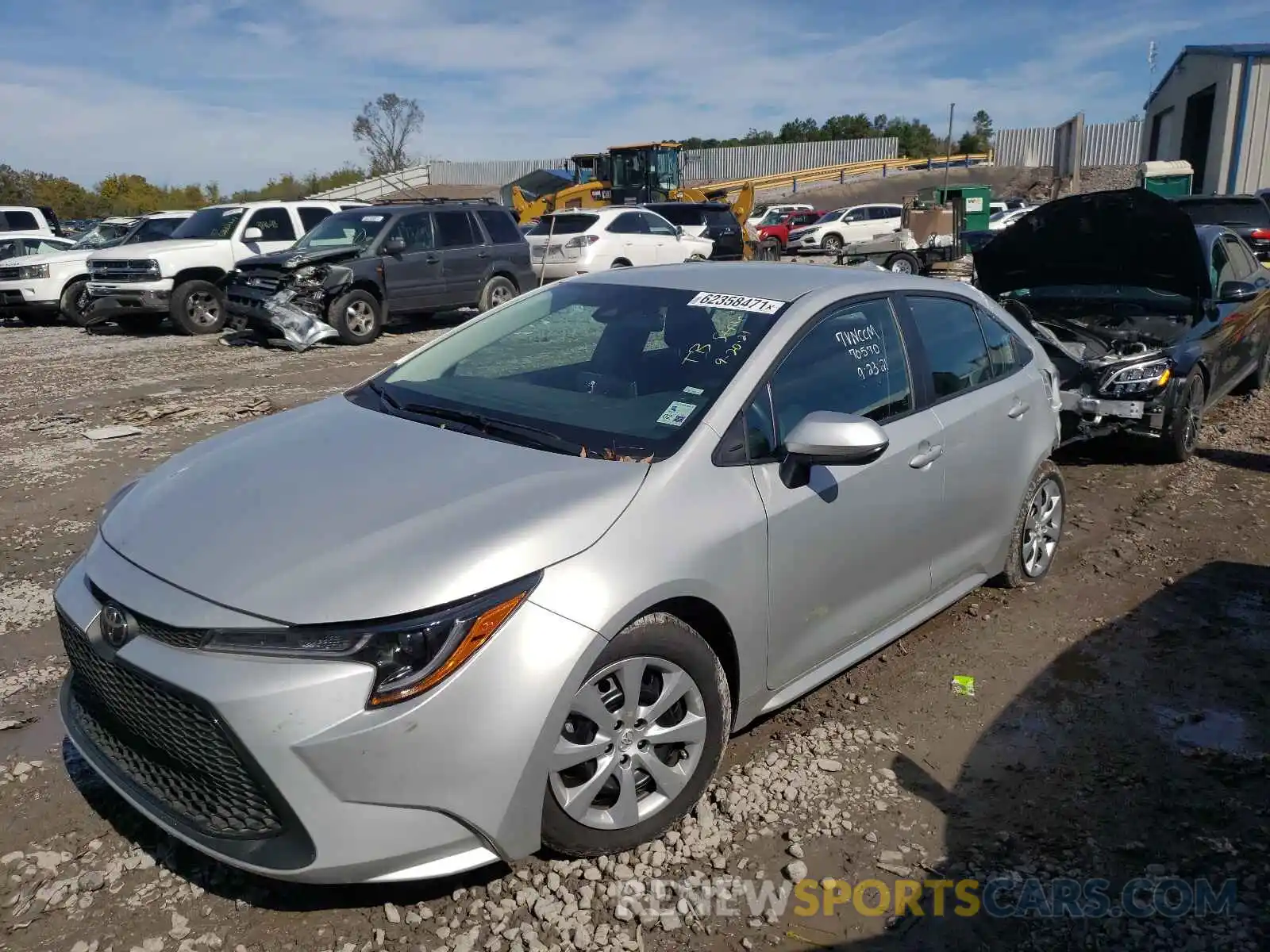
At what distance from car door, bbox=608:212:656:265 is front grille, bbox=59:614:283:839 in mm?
15938

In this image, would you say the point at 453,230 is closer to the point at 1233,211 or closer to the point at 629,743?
the point at 1233,211

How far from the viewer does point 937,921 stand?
8.58 feet

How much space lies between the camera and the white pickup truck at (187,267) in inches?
550

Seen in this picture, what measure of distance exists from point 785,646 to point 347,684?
150 centimetres

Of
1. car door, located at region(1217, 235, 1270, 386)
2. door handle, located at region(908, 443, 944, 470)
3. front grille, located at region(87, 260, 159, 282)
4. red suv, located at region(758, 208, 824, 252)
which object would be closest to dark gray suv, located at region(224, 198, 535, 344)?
front grille, located at region(87, 260, 159, 282)

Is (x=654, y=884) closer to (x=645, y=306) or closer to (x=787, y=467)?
(x=787, y=467)

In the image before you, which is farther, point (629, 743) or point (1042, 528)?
point (1042, 528)

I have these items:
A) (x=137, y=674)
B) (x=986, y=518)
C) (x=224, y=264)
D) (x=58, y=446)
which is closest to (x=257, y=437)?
(x=137, y=674)

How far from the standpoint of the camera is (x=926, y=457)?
3721mm

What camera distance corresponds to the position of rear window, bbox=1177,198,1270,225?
15.1 m

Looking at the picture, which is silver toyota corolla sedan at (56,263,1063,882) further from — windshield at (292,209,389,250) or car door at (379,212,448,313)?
windshield at (292,209,389,250)

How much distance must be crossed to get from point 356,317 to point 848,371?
10.8 metres

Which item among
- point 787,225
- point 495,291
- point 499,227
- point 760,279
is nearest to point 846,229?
point 787,225

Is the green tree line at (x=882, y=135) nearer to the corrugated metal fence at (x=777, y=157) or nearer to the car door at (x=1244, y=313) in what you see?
the corrugated metal fence at (x=777, y=157)
